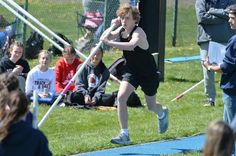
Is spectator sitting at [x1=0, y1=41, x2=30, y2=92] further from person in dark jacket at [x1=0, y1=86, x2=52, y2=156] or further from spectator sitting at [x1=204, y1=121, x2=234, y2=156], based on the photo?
spectator sitting at [x1=204, y1=121, x2=234, y2=156]

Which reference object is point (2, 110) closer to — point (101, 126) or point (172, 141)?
point (172, 141)

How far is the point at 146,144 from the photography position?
37.1 ft

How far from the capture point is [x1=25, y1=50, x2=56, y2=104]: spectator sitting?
1362 cm

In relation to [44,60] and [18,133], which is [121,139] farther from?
[18,133]

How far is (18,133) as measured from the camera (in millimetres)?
5840

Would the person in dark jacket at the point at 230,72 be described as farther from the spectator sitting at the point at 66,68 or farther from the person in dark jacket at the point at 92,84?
the spectator sitting at the point at 66,68

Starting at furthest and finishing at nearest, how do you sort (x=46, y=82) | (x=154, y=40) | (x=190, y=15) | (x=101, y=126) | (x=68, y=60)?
(x=190, y=15) → (x=154, y=40) → (x=68, y=60) → (x=46, y=82) → (x=101, y=126)

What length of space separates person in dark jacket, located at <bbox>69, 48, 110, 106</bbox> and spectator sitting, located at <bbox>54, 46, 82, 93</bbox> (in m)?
0.34

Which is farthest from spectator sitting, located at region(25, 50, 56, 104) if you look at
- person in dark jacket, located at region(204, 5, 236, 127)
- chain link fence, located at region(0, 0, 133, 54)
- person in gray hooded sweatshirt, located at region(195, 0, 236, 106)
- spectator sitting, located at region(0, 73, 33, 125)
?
spectator sitting, located at region(0, 73, 33, 125)

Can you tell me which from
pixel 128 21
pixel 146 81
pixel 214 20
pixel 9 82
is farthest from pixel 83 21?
pixel 9 82

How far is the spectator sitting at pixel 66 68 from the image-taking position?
1488cm

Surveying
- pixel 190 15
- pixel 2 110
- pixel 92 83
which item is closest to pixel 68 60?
pixel 92 83

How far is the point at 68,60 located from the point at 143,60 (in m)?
3.93

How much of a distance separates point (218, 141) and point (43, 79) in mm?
9109
